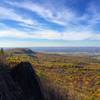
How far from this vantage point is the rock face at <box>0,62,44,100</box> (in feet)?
46.1

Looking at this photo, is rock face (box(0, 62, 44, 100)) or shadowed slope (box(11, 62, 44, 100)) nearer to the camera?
rock face (box(0, 62, 44, 100))

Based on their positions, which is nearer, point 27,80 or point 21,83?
point 21,83

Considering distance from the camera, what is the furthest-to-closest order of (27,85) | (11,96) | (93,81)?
(93,81) → (27,85) → (11,96)

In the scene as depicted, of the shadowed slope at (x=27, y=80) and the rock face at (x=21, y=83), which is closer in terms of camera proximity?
the rock face at (x=21, y=83)

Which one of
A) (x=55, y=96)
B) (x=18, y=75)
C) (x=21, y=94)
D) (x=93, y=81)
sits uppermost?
(x=18, y=75)

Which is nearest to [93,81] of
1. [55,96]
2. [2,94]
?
[55,96]

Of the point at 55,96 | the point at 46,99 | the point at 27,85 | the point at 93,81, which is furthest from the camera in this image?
the point at 93,81

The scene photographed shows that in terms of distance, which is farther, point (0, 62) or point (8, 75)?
point (0, 62)

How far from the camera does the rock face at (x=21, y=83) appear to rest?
14047 millimetres

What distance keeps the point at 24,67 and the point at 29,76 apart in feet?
2.26

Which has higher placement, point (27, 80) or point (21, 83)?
point (27, 80)

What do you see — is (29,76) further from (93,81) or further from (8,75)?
(93,81)

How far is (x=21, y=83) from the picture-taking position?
1545 centimetres

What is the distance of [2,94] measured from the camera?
40.9 ft
